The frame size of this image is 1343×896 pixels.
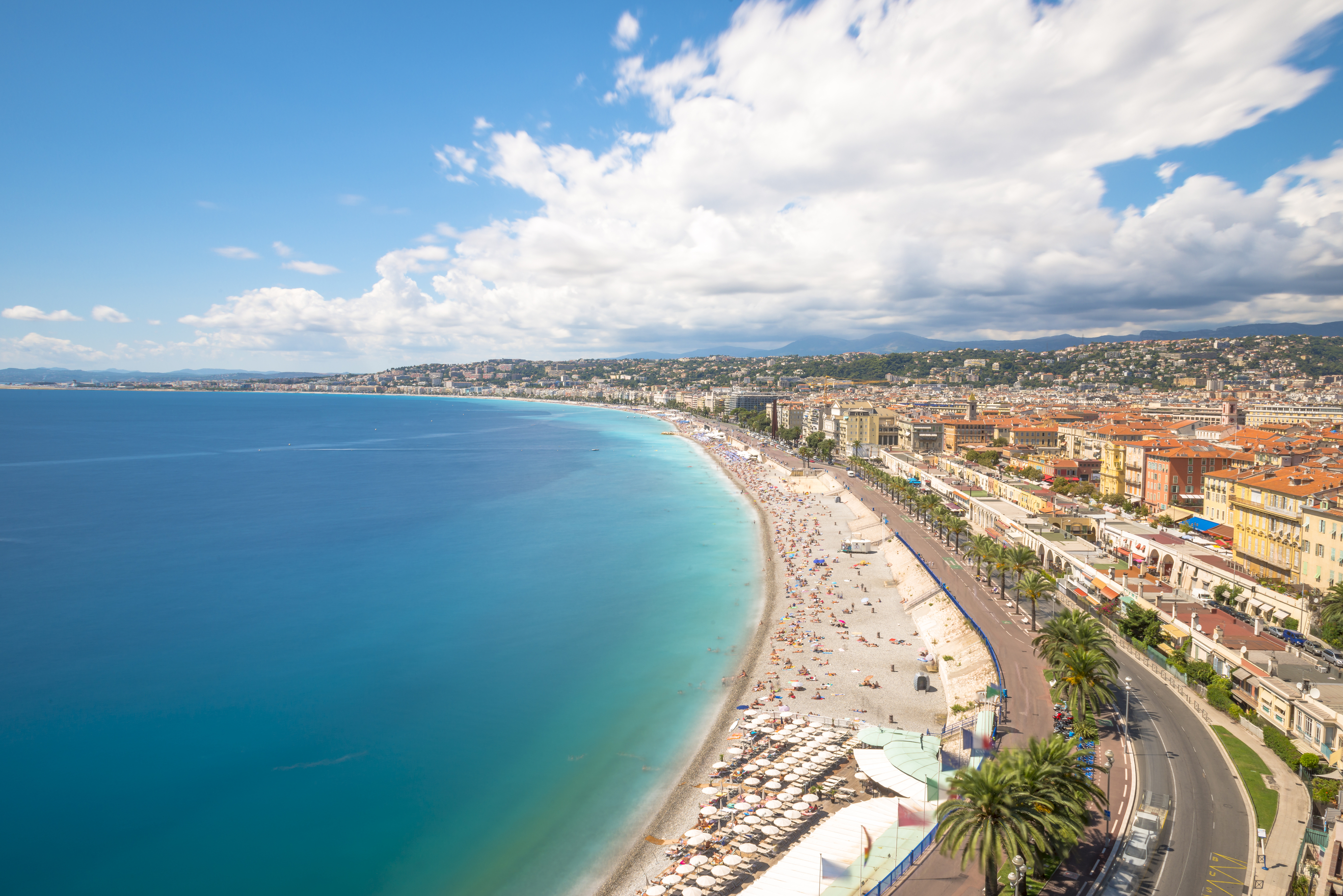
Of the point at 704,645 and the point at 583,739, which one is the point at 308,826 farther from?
the point at 704,645

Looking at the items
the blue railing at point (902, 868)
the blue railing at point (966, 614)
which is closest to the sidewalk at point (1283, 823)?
the blue railing at point (902, 868)

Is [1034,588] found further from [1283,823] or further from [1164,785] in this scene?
[1283,823]

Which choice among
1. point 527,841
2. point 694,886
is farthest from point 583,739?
point 694,886

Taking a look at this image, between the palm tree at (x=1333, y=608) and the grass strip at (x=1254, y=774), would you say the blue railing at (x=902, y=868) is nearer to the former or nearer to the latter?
the grass strip at (x=1254, y=774)

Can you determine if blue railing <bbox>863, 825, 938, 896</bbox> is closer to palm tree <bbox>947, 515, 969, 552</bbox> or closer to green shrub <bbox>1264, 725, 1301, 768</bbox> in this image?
green shrub <bbox>1264, 725, 1301, 768</bbox>

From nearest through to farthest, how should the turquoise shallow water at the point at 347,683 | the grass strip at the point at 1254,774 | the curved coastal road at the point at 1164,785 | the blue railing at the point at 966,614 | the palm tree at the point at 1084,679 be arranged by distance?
the curved coastal road at the point at 1164,785, the grass strip at the point at 1254,774, the turquoise shallow water at the point at 347,683, the palm tree at the point at 1084,679, the blue railing at the point at 966,614

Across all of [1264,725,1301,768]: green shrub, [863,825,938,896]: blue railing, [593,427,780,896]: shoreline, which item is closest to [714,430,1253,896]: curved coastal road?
[863,825,938,896]: blue railing
